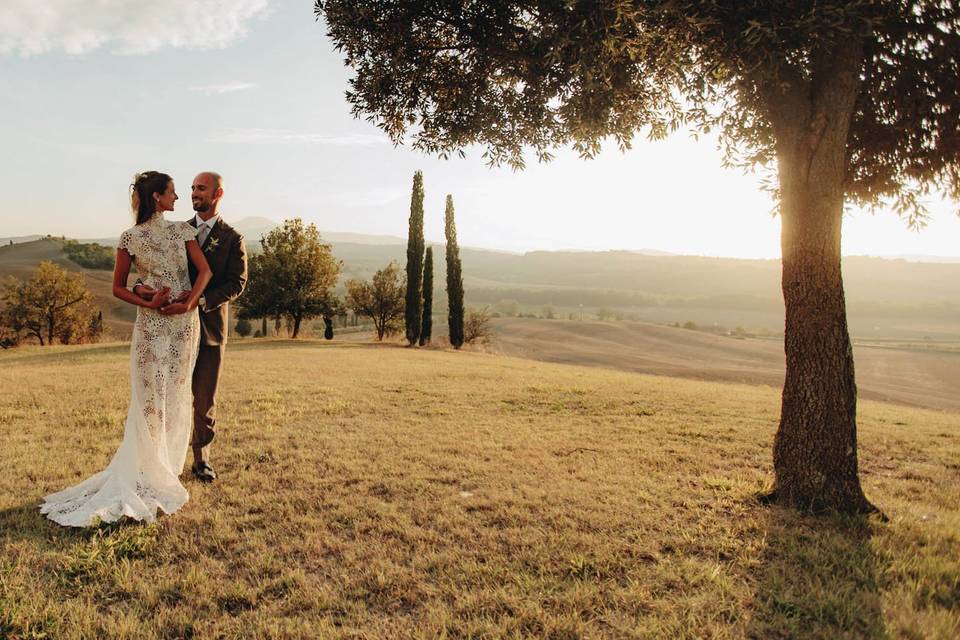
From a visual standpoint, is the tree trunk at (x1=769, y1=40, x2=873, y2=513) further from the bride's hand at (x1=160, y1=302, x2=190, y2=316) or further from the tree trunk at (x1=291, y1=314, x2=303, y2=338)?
the tree trunk at (x1=291, y1=314, x2=303, y2=338)

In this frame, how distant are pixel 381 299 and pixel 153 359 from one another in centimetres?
4031

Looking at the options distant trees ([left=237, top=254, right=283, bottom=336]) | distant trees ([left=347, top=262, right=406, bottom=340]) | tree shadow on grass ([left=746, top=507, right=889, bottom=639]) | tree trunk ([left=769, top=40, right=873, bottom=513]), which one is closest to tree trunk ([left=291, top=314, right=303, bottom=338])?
distant trees ([left=237, top=254, right=283, bottom=336])

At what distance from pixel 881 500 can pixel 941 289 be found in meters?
190

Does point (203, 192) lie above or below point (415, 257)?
below

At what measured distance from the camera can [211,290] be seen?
545 cm

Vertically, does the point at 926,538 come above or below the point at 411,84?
below

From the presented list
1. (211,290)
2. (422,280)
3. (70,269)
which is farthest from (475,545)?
(70,269)

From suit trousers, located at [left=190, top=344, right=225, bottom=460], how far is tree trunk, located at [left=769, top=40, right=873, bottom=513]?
6311 millimetres

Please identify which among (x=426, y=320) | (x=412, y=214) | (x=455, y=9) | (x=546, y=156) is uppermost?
(x=412, y=214)

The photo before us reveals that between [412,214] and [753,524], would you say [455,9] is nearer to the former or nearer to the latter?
[753,524]

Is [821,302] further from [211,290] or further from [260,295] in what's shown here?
[260,295]

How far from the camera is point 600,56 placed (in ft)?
17.2

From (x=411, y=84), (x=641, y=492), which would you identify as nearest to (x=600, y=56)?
(x=411, y=84)

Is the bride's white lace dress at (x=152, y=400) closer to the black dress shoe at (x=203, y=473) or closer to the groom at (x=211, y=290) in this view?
the groom at (x=211, y=290)
